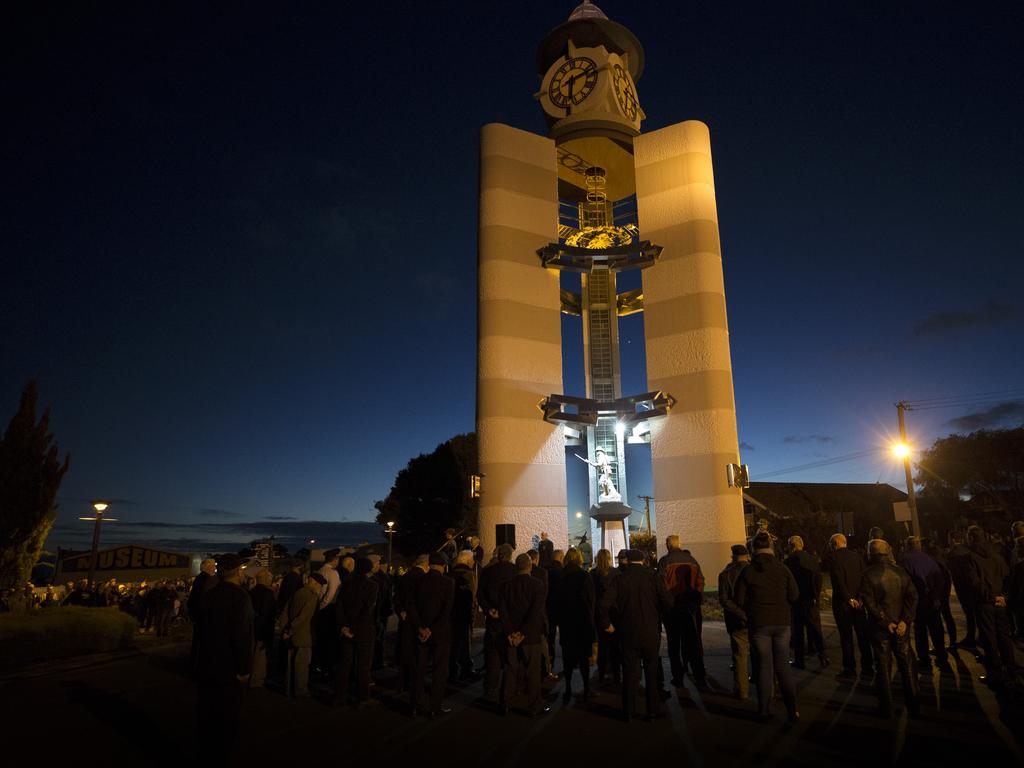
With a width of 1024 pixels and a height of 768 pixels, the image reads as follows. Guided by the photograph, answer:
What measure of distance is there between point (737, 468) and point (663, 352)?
179 inches

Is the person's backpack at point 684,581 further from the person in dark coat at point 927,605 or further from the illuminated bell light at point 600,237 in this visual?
the illuminated bell light at point 600,237

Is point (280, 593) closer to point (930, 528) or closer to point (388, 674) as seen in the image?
point (388, 674)

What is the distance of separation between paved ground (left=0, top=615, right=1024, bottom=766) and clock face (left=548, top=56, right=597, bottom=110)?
22.7 m

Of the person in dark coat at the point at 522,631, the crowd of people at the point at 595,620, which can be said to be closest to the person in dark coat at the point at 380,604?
the crowd of people at the point at 595,620

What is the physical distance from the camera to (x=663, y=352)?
73.0 ft

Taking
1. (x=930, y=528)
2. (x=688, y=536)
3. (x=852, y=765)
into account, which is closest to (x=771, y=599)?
(x=852, y=765)

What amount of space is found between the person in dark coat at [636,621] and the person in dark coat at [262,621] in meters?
4.41

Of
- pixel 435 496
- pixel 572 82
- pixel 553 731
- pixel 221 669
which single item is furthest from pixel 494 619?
pixel 435 496

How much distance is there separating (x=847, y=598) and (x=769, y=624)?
2.28 m

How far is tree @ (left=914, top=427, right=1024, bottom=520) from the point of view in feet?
127

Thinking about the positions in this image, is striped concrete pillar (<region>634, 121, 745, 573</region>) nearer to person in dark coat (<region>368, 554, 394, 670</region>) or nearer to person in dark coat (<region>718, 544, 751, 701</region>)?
person in dark coat (<region>368, 554, 394, 670</region>)

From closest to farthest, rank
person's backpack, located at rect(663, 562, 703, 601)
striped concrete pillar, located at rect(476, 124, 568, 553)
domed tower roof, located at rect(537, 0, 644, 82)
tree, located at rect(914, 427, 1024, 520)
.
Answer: person's backpack, located at rect(663, 562, 703, 601) < striped concrete pillar, located at rect(476, 124, 568, 553) < domed tower roof, located at rect(537, 0, 644, 82) < tree, located at rect(914, 427, 1024, 520)

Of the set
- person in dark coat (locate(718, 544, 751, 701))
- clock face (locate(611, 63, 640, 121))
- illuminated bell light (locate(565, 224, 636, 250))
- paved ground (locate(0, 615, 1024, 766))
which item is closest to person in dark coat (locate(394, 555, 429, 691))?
paved ground (locate(0, 615, 1024, 766))

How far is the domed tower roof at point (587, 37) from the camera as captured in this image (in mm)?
25891
